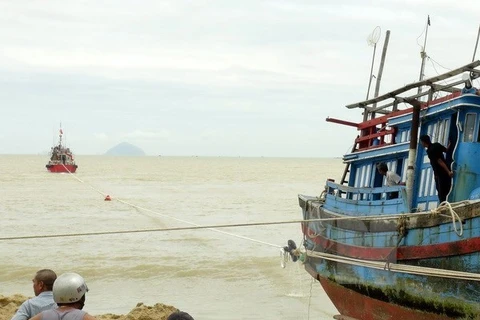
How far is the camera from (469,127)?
9352 millimetres

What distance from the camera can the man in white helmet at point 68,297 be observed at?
4.83 metres

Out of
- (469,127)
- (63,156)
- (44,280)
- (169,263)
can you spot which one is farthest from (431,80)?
(63,156)

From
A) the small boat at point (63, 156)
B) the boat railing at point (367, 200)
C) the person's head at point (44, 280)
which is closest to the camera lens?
the person's head at point (44, 280)

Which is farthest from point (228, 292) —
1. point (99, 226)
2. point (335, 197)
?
point (99, 226)

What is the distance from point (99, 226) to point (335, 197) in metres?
20.3

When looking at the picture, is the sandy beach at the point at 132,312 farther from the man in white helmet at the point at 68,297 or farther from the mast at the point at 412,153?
the man in white helmet at the point at 68,297

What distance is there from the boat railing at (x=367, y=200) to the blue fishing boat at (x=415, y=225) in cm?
2

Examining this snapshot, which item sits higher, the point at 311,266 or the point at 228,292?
the point at 311,266

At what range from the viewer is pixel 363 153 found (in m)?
12.5

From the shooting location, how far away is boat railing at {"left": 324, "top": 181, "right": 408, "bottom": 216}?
10.0 meters

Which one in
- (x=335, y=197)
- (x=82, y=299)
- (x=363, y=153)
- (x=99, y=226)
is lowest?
(x=99, y=226)

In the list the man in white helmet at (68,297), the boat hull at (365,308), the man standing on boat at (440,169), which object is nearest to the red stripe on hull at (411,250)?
the boat hull at (365,308)

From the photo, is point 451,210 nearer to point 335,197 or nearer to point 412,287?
point 412,287

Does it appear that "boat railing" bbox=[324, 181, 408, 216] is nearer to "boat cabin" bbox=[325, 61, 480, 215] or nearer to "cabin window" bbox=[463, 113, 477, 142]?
"boat cabin" bbox=[325, 61, 480, 215]
